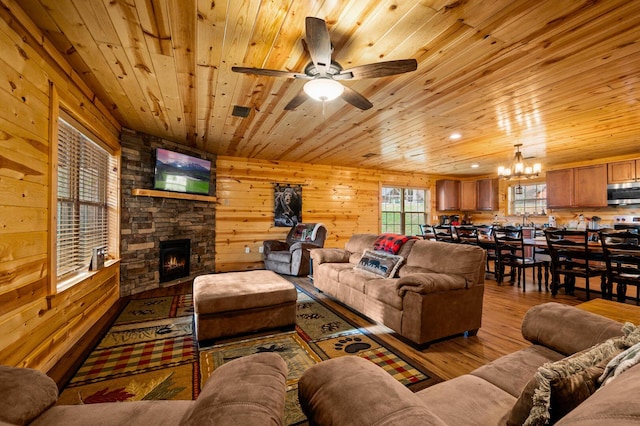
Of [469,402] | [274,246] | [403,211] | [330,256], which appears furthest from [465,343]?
[403,211]

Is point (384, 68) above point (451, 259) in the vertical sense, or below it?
above

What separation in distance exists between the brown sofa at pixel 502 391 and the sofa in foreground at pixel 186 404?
152mm

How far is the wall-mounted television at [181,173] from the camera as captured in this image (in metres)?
4.42

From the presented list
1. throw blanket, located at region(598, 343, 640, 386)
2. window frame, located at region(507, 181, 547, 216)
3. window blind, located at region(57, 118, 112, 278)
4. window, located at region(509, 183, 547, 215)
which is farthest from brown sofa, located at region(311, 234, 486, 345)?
window, located at region(509, 183, 547, 215)

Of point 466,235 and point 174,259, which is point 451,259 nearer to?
point 466,235

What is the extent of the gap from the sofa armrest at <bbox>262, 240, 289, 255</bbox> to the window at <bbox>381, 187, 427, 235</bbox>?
3.16 meters

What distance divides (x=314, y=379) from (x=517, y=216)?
823cm

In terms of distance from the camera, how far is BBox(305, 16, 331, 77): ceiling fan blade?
63.2 inches

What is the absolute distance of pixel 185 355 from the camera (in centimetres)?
241

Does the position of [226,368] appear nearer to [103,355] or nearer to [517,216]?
[103,355]

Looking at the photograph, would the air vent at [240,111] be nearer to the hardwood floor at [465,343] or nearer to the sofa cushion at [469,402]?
the hardwood floor at [465,343]

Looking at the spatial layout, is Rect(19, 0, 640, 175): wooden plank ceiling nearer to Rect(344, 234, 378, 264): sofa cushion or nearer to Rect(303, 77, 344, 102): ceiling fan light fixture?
Rect(303, 77, 344, 102): ceiling fan light fixture

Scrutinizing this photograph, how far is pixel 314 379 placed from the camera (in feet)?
3.21

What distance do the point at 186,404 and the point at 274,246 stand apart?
15.6 feet
